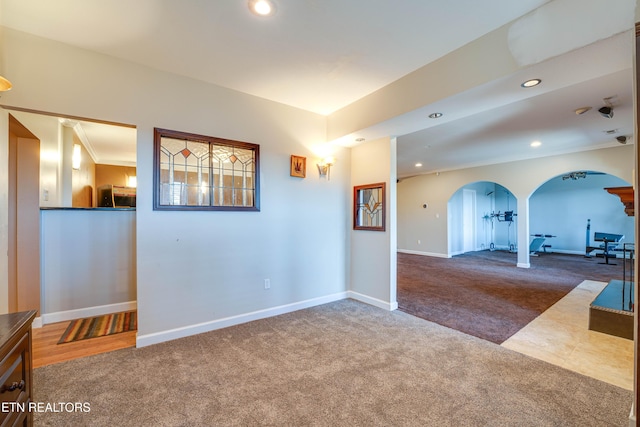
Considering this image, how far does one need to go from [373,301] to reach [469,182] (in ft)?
18.8

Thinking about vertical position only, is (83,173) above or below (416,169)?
below

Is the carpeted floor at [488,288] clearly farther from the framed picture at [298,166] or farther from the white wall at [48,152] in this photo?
the white wall at [48,152]

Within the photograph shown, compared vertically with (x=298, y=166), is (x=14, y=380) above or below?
below

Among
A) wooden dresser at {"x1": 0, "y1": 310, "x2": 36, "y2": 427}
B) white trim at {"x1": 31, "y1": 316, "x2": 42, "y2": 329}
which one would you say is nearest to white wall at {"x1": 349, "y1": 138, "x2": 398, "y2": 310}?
wooden dresser at {"x1": 0, "y1": 310, "x2": 36, "y2": 427}

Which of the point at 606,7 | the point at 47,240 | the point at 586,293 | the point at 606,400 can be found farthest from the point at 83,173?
the point at 586,293

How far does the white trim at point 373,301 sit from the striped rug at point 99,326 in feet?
9.32

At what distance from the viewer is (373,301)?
3904 millimetres

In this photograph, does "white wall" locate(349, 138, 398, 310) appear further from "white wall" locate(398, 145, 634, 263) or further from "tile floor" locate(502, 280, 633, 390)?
"white wall" locate(398, 145, 634, 263)

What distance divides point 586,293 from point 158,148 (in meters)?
6.56

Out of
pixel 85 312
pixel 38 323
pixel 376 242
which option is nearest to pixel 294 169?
pixel 376 242

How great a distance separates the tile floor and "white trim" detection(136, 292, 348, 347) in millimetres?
2250

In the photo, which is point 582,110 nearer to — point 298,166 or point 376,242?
point 376,242

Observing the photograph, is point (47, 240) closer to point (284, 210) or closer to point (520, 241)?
point (284, 210)

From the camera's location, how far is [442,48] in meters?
2.41
